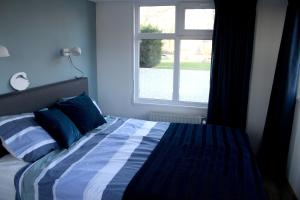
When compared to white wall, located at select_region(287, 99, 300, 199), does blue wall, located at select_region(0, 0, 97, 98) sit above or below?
above

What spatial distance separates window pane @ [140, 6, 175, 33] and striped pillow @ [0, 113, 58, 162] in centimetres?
220

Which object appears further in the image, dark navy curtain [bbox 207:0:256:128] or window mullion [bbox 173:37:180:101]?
window mullion [bbox 173:37:180:101]

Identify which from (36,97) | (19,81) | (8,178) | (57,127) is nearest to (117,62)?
(36,97)

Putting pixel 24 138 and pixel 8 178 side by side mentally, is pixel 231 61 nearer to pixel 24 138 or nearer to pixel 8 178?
pixel 24 138

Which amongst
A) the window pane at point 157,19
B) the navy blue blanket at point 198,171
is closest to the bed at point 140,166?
the navy blue blanket at point 198,171

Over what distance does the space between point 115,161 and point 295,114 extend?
2096 millimetres

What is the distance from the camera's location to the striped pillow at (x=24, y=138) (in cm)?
205

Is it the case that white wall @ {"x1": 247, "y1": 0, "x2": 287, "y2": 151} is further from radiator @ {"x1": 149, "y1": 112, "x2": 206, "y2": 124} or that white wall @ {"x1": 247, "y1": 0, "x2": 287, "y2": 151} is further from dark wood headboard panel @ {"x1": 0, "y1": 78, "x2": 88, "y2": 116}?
dark wood headboard panel @ {"x1": 0, "y1": 78, "x2": 88, "y2": 116}

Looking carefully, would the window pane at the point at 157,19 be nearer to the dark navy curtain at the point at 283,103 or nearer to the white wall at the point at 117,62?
the white wall at the point at 117,62

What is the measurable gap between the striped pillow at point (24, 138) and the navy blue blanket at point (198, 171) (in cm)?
87

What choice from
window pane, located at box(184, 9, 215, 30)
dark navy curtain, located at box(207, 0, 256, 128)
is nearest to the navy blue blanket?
dark navy curtain, located at box(207, 0, 256, 128)

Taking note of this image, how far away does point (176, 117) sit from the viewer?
3.75 metres

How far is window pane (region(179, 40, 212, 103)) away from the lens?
364 centimetres

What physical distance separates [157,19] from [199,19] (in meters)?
0.60
